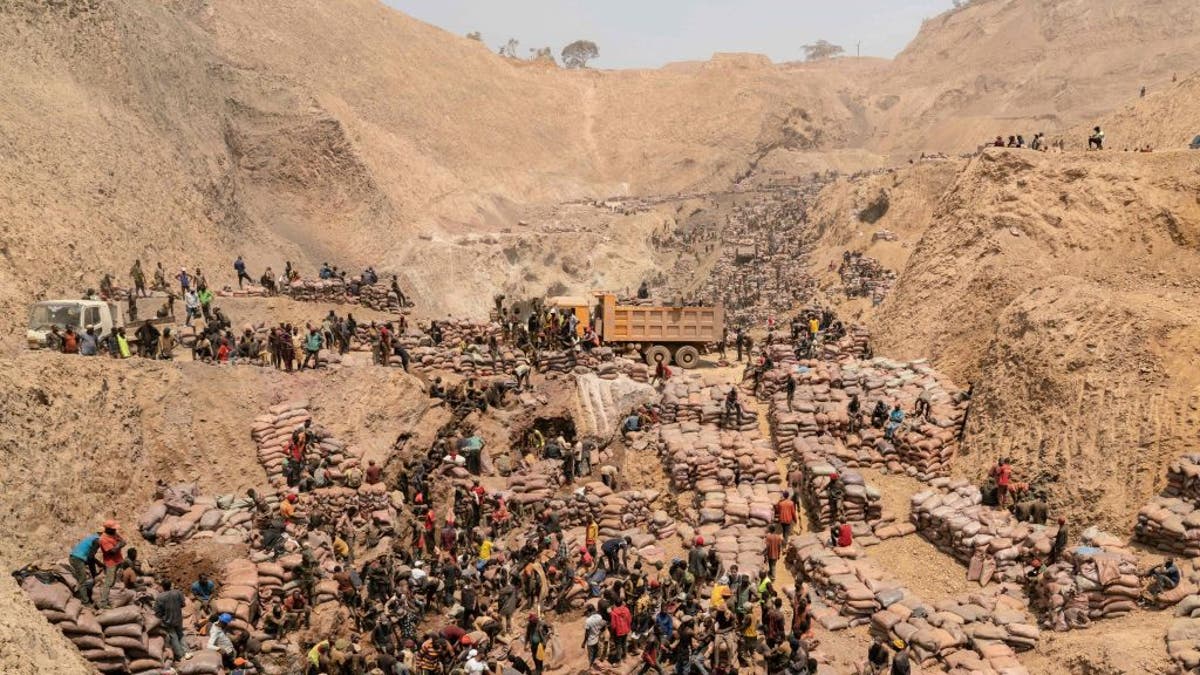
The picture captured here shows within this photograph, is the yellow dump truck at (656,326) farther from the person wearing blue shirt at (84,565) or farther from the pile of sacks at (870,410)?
the person wearing blue shirt at (84,565)

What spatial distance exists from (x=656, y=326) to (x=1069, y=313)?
10.9 meters

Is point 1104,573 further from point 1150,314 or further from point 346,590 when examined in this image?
point 346,590

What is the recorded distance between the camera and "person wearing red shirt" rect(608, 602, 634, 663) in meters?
Answer: 13.5

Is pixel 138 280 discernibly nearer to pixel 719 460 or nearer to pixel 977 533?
pixel 719 460

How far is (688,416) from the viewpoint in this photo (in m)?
21.4

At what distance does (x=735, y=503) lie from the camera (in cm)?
1778

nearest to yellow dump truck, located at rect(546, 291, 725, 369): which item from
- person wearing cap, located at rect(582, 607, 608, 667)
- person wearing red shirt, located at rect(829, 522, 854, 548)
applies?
person wearing red shirt, located at rect(829, 522, 854, 548)

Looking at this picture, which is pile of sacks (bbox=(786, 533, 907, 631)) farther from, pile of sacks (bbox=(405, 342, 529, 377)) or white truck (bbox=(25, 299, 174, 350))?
white truck (bbox=(25, 299, 174, 350))

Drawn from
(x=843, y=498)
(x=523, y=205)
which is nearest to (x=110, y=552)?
(x=843, y=498)

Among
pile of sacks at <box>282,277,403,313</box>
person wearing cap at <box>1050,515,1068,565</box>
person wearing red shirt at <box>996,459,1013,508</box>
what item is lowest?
person wearing cap at <box>1050,515,1068,565</box>

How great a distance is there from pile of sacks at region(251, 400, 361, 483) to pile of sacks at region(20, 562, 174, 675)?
5900 millimetres

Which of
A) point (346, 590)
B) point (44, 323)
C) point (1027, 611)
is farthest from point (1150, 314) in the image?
point (44, 323)

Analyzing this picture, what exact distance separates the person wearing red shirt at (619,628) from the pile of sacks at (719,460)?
19.2 feet

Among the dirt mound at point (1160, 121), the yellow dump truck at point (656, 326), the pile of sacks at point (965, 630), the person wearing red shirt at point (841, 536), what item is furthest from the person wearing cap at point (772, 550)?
the dirt mound at point (1160, 121)
